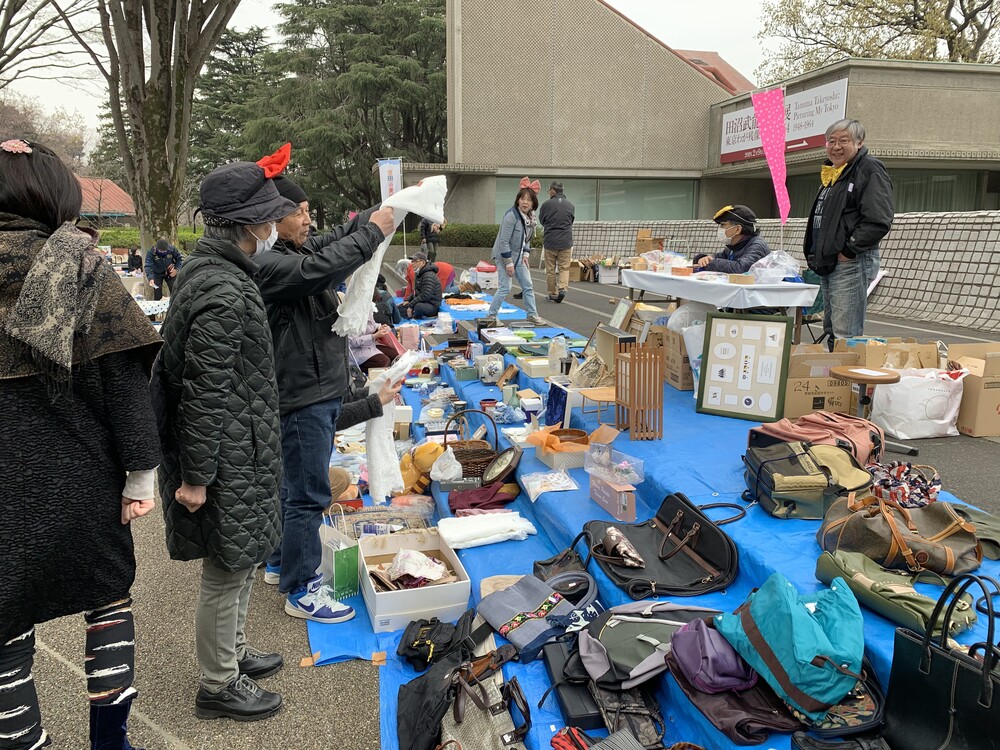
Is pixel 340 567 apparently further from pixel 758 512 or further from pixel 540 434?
pixel 758 512

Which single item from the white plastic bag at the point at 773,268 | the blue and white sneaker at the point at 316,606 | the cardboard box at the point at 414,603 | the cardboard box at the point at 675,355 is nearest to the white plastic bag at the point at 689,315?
the cardboard box at the point at 675,355

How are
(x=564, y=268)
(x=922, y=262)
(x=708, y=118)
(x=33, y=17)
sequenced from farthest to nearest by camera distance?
(x=708, y=118), (x=33, y=17), (x=564, y=268), (x=922, y=262)

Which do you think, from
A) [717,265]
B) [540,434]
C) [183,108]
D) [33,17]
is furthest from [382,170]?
[33,17]

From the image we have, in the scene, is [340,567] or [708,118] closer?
[340,567]

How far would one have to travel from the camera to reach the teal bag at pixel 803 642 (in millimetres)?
2027

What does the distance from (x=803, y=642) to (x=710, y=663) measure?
0.31 m

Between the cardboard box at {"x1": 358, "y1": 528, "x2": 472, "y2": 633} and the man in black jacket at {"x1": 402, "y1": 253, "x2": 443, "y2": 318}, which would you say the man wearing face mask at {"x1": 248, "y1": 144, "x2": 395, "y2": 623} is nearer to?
the cardboard box at {"x1": 358, "y1": 528, "x2": 472, "y2": 633}

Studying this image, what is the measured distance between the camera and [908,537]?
8.65 ft

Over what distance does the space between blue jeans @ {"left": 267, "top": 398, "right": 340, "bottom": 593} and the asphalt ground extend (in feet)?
0.95

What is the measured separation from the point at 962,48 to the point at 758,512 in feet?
92.5

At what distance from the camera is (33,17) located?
14.8 m

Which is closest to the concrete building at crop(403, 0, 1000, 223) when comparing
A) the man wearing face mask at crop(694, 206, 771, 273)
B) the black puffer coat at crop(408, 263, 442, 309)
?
the black puffer coat at crop(408, 263, 442, 309)

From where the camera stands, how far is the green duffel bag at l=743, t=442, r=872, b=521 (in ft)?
10.6

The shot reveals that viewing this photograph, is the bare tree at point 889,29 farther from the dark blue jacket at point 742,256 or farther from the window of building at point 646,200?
the dark blue jacket at point 742,256
